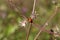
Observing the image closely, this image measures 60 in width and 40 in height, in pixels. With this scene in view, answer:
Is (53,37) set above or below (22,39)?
above

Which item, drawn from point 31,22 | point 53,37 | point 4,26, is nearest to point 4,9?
point 4,26

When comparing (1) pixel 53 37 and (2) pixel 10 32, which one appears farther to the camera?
(2) pixel 10 32

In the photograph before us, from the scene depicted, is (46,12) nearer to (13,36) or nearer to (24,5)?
(24,5)

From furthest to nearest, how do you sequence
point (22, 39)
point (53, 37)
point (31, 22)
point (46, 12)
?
point (46, 12)
point (22, 39)
point (53, 37)
point (31, 22)

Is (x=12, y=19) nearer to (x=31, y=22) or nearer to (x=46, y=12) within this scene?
(x=46, y=12)

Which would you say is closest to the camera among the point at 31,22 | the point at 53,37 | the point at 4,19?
the point at 31,22

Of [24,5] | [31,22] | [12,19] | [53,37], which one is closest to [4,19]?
[12,19]

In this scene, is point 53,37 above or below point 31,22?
below

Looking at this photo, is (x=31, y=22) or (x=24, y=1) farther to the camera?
(x=24, y=1)

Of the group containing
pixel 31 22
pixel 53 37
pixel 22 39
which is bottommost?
pixel 22 39
